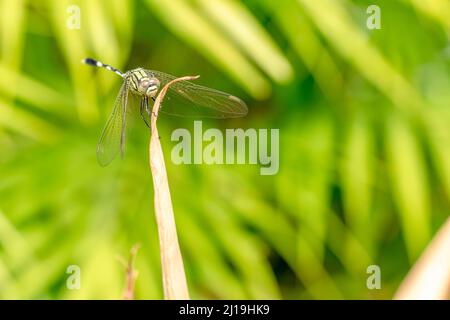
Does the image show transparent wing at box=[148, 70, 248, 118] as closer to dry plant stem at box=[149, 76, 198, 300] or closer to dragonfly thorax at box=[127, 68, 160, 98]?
dragonfly thorax at box=[127, 68, 160, 98]

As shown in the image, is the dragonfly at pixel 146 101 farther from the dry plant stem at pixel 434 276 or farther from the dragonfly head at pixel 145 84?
the dry plant stem at pixel 434 276

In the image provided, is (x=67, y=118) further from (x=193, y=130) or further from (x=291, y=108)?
(x=291, y=108)

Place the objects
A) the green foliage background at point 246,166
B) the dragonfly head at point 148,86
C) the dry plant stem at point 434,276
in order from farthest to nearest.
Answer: the green foliage background at point 246,166 → the dragonfly head at point 148,86 → the dry plant stem at point 434,276

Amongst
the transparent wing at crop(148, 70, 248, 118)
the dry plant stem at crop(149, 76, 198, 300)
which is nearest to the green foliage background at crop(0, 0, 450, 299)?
the transparent wing at crop(148, 70, 248, 118)

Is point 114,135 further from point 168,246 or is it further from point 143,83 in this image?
point 168,246

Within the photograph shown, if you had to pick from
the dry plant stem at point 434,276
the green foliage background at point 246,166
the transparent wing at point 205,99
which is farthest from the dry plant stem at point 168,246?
the green foliage background at point 246,166
